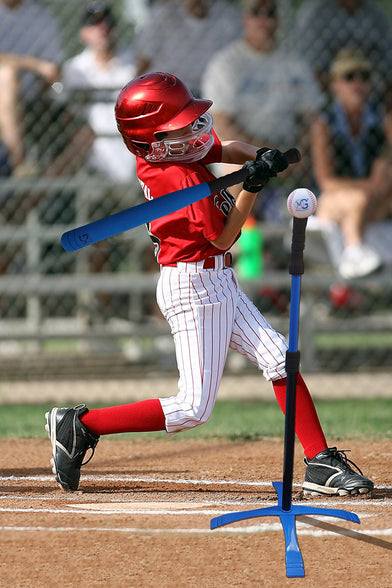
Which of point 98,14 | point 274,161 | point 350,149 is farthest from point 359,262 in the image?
point 274,161

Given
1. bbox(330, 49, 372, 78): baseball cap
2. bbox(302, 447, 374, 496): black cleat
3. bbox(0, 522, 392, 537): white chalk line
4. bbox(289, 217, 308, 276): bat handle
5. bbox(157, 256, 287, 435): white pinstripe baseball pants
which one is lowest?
bbox(0, 522, 392, 537): white chalk line

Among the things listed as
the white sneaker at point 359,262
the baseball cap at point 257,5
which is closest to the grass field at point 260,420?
the white sneaker at point 359,262

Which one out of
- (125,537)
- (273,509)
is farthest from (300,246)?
(125,537)

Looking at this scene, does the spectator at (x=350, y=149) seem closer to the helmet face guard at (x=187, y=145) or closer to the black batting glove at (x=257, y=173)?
the helmet face guard at (x=187, y=145)

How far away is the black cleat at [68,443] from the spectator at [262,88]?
4.13 m

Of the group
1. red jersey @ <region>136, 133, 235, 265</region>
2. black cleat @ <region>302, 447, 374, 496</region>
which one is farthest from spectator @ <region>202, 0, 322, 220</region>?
black cleat @ <region>302, 447, 374, 496</region>

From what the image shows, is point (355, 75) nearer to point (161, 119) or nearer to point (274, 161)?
point (161, 119)

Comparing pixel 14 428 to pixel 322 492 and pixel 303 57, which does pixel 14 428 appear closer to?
pixel 322 492

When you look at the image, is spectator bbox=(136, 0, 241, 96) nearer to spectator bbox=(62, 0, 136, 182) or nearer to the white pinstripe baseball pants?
spectator bbox=(62, 0, 136, 182)

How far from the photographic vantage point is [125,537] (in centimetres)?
269

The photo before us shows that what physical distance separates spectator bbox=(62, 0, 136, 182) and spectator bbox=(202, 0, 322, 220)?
0.83 metres

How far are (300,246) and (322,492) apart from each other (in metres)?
1.05

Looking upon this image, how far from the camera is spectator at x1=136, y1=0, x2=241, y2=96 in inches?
294

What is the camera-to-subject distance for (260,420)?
5734 millimetres
